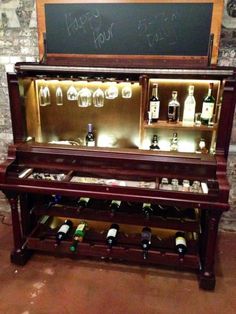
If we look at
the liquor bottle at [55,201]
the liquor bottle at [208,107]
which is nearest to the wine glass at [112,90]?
the liquor bottle at [208,107]

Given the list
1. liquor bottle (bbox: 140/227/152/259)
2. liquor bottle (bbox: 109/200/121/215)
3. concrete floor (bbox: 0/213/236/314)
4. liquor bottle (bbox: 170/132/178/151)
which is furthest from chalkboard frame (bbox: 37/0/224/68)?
concrete floor (bbox: 0/213/236/314)

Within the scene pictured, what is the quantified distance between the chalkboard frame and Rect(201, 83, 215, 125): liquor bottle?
10.0 inches

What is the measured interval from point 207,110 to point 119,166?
2.72ft

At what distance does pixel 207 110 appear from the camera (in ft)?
7.63

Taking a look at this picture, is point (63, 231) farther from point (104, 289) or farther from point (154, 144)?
point (154, 144)

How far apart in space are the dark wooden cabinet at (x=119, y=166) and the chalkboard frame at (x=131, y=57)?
115 mm

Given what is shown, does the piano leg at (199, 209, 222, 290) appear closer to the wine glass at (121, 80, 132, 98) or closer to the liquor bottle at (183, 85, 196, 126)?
the liquor bottle at (183, 85, 196, 126)

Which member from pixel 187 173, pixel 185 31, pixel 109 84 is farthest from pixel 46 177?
pixel 185 31

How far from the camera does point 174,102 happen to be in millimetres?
2426

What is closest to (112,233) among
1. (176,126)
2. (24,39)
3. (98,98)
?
(176,126)

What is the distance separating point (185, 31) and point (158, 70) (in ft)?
1.21

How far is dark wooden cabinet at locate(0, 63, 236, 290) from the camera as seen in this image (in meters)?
2.12

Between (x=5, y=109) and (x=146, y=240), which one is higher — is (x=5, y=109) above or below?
above

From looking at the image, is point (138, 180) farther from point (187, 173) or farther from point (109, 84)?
point (109, 84)
